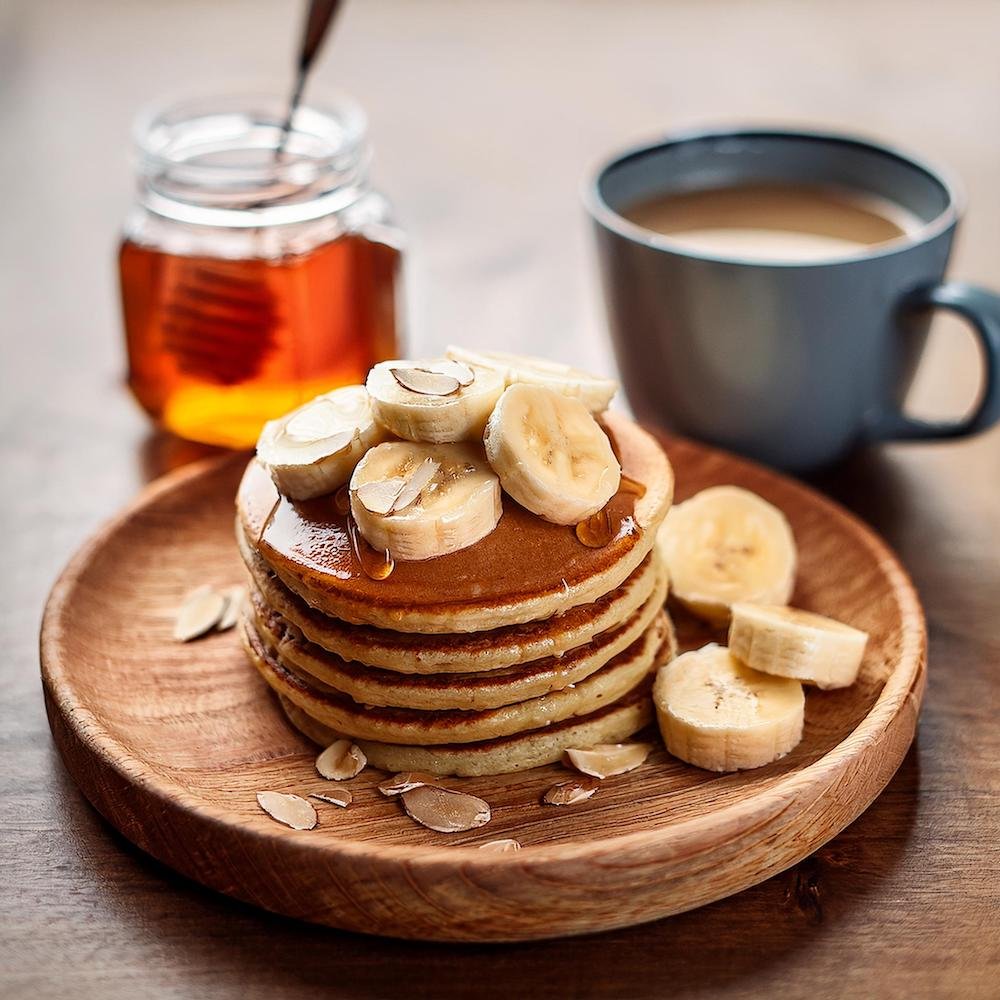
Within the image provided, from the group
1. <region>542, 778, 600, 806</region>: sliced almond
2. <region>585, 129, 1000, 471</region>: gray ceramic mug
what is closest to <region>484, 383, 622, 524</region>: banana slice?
<region>542, 778, 600, 806</region>: sliced almond

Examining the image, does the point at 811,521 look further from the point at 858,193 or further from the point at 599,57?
the point at 599,57

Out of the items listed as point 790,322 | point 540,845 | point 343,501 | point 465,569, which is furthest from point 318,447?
point 790,322

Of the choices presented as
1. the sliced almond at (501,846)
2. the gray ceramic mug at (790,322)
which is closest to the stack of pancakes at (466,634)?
the sliced almond at (501,846)

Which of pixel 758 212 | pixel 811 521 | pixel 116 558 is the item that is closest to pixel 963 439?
pixel 811 521

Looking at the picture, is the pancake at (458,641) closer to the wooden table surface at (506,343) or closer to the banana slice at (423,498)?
the banana slice at (423,498)

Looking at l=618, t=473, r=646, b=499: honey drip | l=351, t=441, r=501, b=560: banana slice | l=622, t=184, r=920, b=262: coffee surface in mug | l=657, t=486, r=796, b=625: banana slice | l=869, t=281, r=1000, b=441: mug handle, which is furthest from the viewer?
l=622, t=184, r=920, b=262: coffee surface in mug

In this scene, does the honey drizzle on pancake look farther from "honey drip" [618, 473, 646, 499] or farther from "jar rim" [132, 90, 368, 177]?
"jar rim" [132, 90, 368, 177]
